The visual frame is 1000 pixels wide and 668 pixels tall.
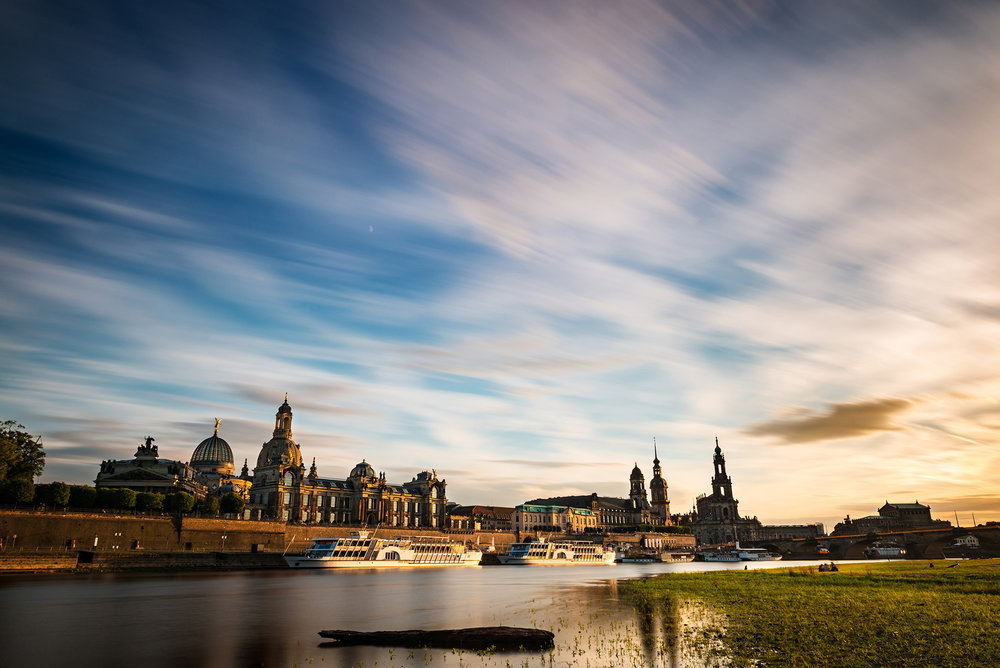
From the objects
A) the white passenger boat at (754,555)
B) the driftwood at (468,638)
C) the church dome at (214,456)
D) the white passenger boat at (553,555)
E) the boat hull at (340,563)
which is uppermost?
the church dome at (214,456)

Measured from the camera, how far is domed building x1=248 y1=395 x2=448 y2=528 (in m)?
148

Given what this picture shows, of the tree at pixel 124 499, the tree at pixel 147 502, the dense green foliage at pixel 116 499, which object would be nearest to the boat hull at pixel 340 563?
the tree at pixel 147 502

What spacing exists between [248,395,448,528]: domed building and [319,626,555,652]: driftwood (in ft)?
404

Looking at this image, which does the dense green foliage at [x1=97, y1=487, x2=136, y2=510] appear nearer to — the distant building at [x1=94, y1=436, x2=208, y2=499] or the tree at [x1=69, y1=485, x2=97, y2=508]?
the tree at [x1=69, y1=485, x2=97, y2=508]

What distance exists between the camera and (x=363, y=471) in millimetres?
173250

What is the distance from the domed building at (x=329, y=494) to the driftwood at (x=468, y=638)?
12317cm

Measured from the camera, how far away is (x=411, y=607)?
42.7 m

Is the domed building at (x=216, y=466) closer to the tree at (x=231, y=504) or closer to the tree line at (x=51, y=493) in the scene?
the tree at (x=231, y=504)

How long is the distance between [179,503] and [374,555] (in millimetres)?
30845

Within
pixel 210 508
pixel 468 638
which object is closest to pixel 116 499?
pixel 210 508

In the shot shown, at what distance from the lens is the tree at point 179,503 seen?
96.4 meters

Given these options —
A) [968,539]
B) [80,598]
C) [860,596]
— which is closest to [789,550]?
[968,539]

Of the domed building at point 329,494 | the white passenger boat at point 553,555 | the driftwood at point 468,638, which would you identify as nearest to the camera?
the driftwood at point 468,638

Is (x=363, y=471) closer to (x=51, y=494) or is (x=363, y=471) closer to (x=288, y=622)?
(x=51, y=494)
